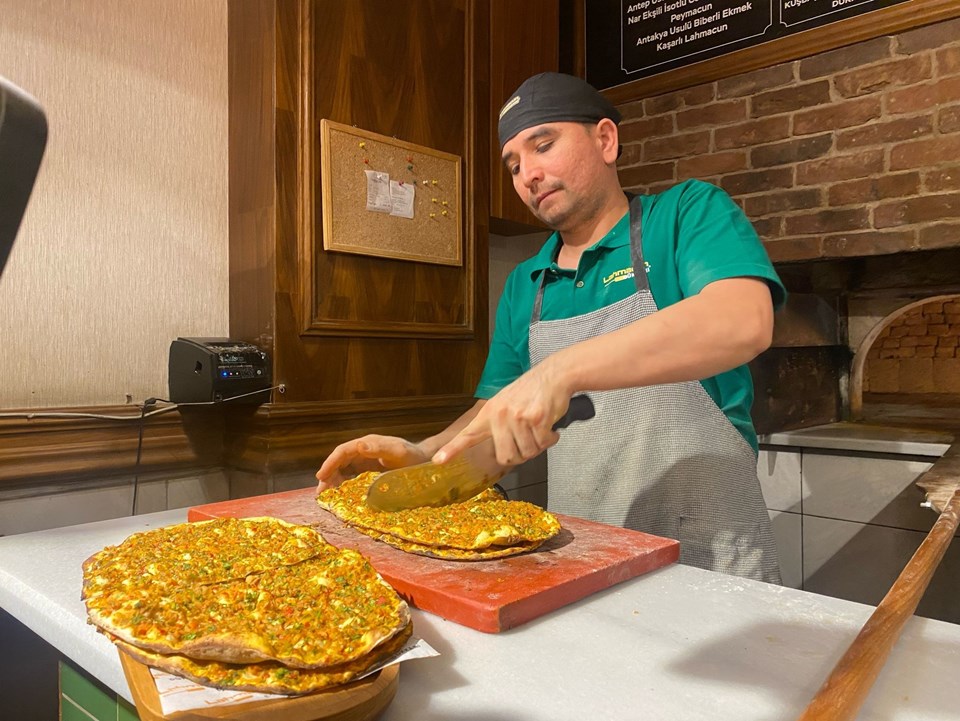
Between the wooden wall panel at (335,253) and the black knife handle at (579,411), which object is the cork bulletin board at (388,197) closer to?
the wooden wall panel at (335,253)

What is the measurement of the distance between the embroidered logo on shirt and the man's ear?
287mm

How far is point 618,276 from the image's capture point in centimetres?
170

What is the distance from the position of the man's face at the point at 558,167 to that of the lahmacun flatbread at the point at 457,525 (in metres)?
0.75

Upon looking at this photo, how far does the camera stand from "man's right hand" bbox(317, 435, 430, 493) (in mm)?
1474

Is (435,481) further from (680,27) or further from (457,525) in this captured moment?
(680,27)

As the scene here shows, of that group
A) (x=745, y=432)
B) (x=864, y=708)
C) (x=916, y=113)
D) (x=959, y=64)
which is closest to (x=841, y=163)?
(x=916, y=113)

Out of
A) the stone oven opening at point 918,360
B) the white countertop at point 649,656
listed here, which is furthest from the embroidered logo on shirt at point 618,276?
the stone oven opening at point 918,360

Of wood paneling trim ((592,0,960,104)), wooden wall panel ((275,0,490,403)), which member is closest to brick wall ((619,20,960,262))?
wood paneling trim ((592,0,960,104))

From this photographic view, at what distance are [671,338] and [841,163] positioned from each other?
71.5 inches

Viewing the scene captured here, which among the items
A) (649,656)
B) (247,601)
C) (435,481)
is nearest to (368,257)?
(435,481)

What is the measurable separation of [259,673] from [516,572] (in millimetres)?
475

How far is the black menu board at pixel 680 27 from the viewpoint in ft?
8.14

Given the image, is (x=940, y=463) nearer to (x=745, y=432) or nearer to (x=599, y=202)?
(x=745, y=432)

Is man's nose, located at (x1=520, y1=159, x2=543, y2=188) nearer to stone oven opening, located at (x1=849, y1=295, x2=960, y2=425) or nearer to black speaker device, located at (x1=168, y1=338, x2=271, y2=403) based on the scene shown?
black speaker device, located at (x1=168, y1=338, x2=271, y2=403)
